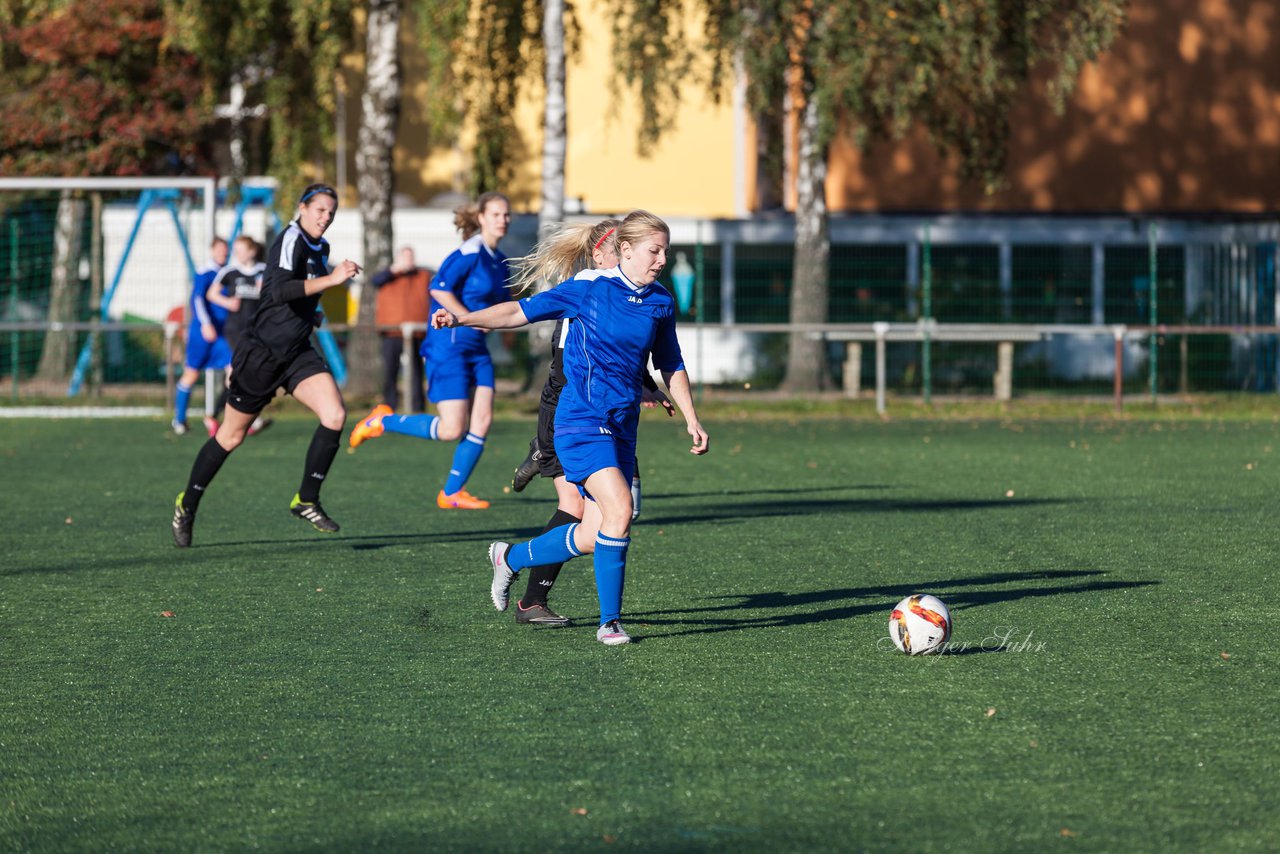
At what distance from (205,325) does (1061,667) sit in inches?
504

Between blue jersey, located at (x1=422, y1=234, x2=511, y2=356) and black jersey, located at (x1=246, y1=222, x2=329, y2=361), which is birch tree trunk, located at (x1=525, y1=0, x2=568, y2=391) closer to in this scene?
blue jersey, located at (x1=422, y1=234, x2=511, y2=356)

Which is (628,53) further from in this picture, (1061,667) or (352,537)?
(1061,667)

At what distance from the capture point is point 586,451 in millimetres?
7035

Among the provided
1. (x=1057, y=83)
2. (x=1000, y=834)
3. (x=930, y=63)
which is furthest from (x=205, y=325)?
(x=1000, y=834)

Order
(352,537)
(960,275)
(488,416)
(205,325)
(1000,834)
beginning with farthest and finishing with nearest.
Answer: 1. (960,275)
2. (205,325)
3. (488,416)
4. (352,537)
5. (1000,834)

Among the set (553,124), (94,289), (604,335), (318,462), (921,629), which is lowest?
(921,629)

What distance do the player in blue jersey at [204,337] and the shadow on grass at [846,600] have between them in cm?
1009

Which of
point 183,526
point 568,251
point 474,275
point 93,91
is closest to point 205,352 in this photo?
point 474,275

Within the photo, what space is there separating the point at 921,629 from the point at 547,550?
5.03 feet

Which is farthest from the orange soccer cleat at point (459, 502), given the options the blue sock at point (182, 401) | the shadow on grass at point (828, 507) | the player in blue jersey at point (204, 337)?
the blue sock at point (182, 401)

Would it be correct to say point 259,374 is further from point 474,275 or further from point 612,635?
point 612,635

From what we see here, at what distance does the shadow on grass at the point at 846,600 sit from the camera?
7.64 metres

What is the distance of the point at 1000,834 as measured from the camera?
179 inches

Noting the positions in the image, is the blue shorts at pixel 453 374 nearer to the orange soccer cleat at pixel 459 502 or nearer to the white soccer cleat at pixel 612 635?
the orange soccer cleat at pixel 459 502
